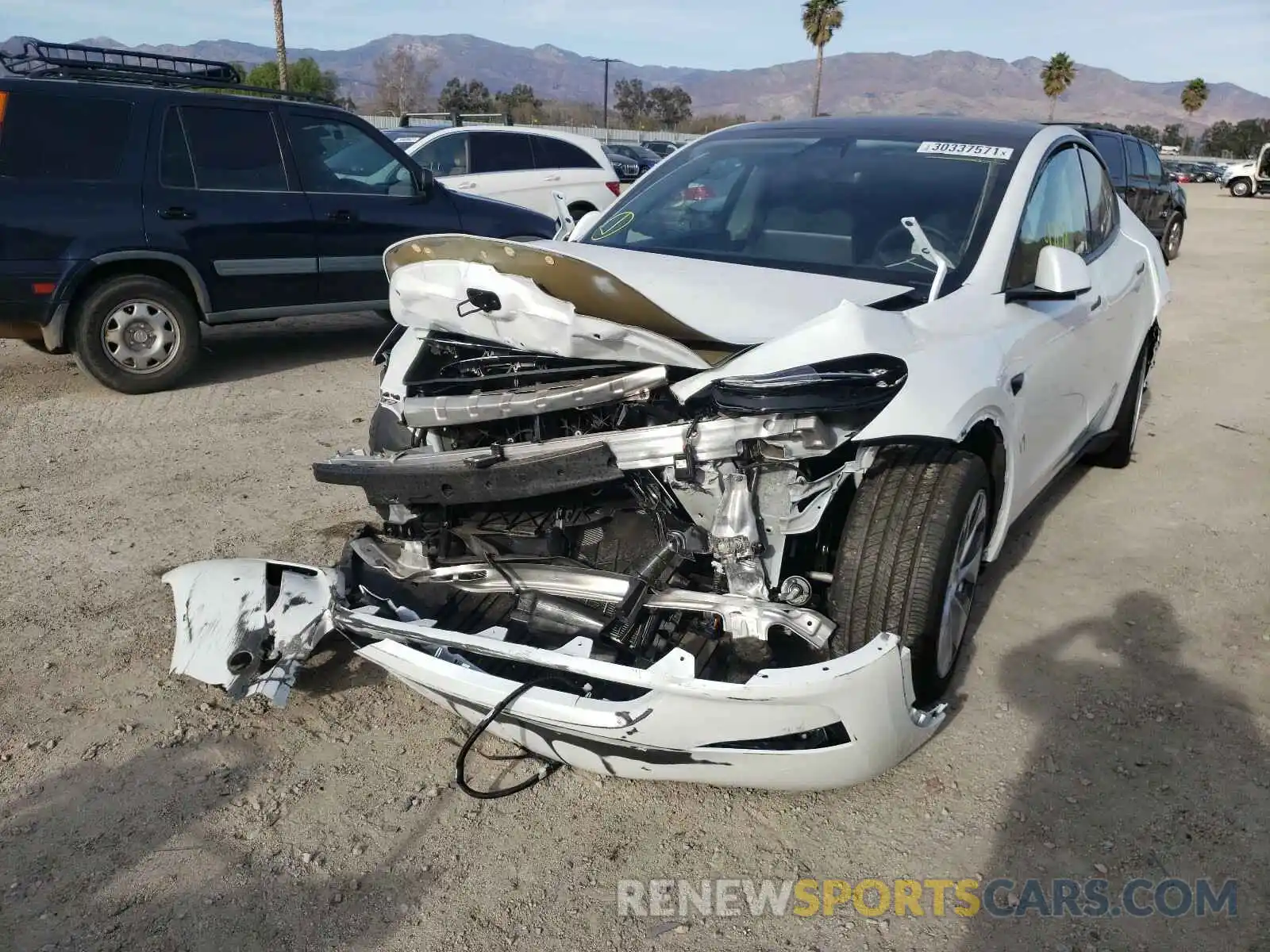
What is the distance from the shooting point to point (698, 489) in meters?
2.59

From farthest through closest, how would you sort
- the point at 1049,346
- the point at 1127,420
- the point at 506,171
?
the point at 506,171 → the point at 1127,420 → the point at 1049,346

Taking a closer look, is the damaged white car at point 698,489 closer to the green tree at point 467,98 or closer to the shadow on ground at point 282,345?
the shadow on ground at point 282,345

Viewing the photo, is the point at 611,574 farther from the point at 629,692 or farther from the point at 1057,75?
the point at 1057,75

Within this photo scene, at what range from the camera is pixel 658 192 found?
4.10 metres

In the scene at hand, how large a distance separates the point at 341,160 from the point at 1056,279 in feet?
19.5

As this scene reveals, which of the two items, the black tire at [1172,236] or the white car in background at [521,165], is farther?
the black tire at [1172,236]

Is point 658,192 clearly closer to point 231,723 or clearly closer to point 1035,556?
point 1035,556

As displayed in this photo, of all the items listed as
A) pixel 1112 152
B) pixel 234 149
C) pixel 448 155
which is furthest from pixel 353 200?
pixel 1112 152

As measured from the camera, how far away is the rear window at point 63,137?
240 inches

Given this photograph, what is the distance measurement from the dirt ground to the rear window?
9.20 ft

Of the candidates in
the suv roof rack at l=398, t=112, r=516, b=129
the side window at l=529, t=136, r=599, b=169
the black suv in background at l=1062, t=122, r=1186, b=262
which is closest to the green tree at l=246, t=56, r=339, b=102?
the suv roof rack at l=398, t=112, r=516, b=129

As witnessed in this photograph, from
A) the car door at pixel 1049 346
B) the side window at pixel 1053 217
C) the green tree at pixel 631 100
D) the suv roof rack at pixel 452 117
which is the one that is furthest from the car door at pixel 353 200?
the green tree at pixel 631 100

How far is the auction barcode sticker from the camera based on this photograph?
11.7 feet

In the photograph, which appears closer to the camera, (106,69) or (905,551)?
(905,551)
